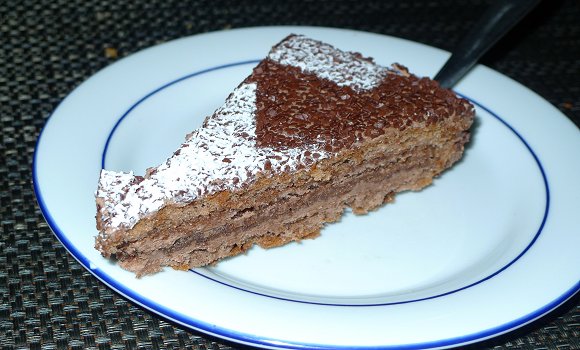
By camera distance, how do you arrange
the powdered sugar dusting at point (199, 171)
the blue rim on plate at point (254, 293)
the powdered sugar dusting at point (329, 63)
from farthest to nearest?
1. the powdered sugar dusting at point (329, 63)
2. the powdered sugar dusting at point (199, 171)
3. the blue rim on plate at point (254, 293)

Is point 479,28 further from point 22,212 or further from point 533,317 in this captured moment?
point 22,212

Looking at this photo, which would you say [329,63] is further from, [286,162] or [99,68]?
[99,68]

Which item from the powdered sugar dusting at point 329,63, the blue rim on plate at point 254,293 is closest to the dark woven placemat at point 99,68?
the blue rim on plate at point 254,293

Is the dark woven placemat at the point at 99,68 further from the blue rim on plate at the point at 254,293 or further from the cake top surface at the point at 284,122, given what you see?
the cake top surface at the point at 284,122

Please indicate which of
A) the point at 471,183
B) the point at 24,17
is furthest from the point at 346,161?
the point at 24,17

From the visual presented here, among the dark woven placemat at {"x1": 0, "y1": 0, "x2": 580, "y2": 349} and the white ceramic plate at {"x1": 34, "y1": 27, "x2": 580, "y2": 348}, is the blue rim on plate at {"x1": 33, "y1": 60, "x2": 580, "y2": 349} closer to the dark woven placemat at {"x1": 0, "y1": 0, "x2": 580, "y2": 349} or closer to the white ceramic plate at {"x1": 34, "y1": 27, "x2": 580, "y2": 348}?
the white ceramic plate at {"x1": 34, "y1": 27, "x2": 580, "y2": 348}

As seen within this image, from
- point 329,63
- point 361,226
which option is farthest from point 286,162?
point 329,63

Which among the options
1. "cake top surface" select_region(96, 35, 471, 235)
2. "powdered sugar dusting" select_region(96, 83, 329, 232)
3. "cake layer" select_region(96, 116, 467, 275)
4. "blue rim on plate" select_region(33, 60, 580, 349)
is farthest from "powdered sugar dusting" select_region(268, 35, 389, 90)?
"blue rim on plate" select_region(33, 60, 580, 349)
